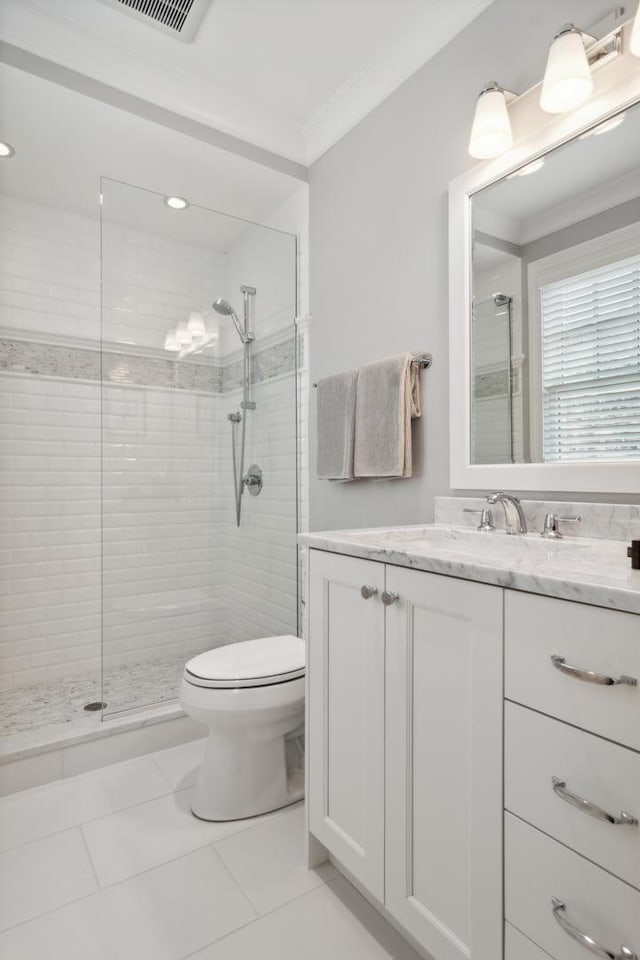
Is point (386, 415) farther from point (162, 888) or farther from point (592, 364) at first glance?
point (162, 888)

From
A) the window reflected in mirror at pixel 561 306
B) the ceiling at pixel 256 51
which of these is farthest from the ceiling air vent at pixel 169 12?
the window reflected in mirror at pixel 561 306

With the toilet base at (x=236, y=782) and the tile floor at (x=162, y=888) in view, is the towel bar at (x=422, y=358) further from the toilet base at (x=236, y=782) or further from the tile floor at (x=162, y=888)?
the tile floor at (x=162, y=888)

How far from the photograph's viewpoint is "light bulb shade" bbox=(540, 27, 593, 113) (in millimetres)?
1261

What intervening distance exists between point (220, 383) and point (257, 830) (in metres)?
1.76

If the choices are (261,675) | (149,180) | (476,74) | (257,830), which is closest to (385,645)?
(261,675)

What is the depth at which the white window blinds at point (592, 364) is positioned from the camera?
49.5 inches

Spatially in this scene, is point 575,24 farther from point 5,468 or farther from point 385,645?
point 5,468

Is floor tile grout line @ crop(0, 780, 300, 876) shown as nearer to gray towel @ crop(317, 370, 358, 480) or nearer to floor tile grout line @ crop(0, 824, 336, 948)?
floor tile grout line @ crop(0, 824, 336, 948)

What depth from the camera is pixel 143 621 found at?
2330 mm

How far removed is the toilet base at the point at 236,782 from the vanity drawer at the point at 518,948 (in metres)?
0.96

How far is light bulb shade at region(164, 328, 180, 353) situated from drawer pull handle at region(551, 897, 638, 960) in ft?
7.30

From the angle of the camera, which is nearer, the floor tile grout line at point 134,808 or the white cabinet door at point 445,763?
the white cabinet door at point 445,763

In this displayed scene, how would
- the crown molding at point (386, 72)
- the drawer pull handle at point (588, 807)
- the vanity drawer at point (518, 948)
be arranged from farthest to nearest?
the crown molding at point (386, 72), the vanity drawer at point (518, 948), the drawer pull handle at point (588, 807)

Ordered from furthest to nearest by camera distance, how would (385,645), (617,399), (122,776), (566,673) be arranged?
(122,776) < (617,399) < (385,645) < (566,673)
